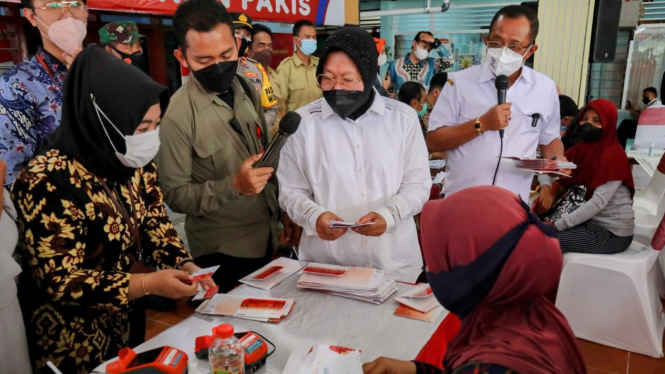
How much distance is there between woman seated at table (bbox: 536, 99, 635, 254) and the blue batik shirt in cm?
283

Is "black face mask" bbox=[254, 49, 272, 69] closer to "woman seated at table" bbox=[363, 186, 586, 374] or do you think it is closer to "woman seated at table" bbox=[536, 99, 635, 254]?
"woman seated at table" bbox=[536, 99, 635, 254]

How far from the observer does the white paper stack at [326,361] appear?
111 cm

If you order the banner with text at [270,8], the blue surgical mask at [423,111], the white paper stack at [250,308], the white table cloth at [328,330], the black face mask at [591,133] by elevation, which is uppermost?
the banner with text at [270,8]

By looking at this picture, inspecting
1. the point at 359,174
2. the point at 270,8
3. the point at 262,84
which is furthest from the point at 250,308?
the point at 270,8

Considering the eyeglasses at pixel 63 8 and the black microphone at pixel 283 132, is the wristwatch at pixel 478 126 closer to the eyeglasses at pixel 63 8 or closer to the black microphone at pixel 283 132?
the black microphone at pixel 283 132

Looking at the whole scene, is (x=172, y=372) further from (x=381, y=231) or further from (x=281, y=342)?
(x=381, y=231)

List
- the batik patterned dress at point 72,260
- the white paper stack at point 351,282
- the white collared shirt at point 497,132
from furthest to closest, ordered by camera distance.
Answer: the white collared shirt at point 497,132, the white paper stack at point 351,282, the batik patterned dress at point 72,260

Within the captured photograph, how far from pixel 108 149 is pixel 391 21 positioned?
10398 millimetres

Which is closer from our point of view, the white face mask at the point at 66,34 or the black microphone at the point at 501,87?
the white face mask at the point at 66,34

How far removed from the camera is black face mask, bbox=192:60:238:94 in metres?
1.84

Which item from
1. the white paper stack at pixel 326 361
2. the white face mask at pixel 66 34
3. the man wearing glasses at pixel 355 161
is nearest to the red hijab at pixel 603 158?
the man wearing glasses at pixel 355 161

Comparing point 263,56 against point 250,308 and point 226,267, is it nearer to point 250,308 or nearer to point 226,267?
point 226,267

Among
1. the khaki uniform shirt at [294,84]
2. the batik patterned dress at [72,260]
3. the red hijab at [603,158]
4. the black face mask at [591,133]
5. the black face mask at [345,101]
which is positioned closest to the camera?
the batik patterned dress at [72,260]

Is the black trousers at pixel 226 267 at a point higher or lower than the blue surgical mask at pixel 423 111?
lower
